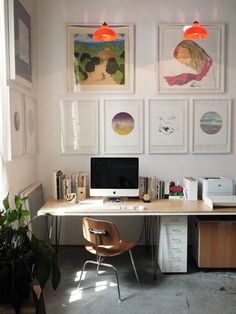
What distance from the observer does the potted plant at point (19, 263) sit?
189cm

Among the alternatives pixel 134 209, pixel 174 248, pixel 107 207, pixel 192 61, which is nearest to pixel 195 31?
pixel 192 61

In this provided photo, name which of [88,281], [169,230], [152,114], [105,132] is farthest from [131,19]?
[88,281]

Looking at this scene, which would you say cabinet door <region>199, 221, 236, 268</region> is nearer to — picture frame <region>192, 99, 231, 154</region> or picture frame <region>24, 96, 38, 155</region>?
picture frame <region>192, 99, 231, 154</region>

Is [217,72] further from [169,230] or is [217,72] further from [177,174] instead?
[169,230]

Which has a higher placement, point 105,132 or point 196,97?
point 196,97

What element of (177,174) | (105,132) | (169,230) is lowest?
(169,230)

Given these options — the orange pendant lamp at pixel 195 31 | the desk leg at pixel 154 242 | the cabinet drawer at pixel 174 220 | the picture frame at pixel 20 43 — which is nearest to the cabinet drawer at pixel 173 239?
the cabinet drawer at pixel 174 220

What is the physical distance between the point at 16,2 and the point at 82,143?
1.66m

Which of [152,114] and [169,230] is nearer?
[169,230]

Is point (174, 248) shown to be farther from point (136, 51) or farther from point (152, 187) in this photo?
point (136, 51)

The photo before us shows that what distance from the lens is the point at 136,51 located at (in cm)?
371

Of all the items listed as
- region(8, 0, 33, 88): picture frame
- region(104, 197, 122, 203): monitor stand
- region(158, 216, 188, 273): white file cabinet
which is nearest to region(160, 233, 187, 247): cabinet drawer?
region(158, 216, 188, 273): white file cabinet

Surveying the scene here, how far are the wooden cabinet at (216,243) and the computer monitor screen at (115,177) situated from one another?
82 centimetres

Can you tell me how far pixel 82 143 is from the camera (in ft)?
12.4
